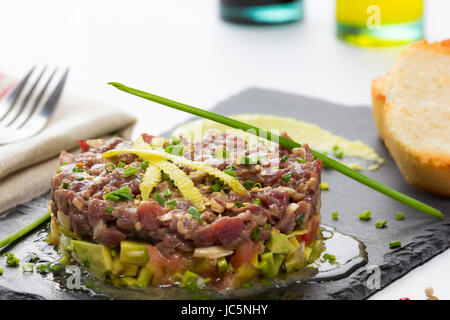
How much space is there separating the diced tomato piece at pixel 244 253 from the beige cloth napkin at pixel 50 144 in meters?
1.91

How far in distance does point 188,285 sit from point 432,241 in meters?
1.61

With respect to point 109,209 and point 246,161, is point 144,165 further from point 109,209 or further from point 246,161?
point 246,161

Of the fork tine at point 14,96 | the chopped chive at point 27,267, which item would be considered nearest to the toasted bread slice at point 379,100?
the fork tine at point 14,96

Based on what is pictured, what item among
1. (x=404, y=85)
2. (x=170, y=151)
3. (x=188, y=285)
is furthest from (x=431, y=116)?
(x=188, y=285)

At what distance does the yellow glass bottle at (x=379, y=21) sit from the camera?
7.75 m

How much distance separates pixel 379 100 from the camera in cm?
629

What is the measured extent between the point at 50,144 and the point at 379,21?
11.8 feet

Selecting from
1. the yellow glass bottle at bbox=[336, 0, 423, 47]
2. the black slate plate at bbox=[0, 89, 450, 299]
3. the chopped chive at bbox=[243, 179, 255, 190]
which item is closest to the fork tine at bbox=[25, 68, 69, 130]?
the black slate plate at bbox=[0, 89, 450, 299]

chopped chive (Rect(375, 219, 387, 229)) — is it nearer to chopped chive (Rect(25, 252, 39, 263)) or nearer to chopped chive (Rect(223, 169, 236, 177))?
chopped chive (Rect(223, 169, 236, 177))

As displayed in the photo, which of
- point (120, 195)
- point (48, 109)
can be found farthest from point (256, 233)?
point (48, 109)

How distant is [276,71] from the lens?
834cm

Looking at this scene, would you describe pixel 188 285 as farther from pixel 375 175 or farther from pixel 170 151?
pixel 375 175

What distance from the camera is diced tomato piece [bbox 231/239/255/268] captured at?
4.42m

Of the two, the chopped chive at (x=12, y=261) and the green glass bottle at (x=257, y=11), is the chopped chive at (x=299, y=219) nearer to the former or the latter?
the chopped chive at (x=12, y=261)
